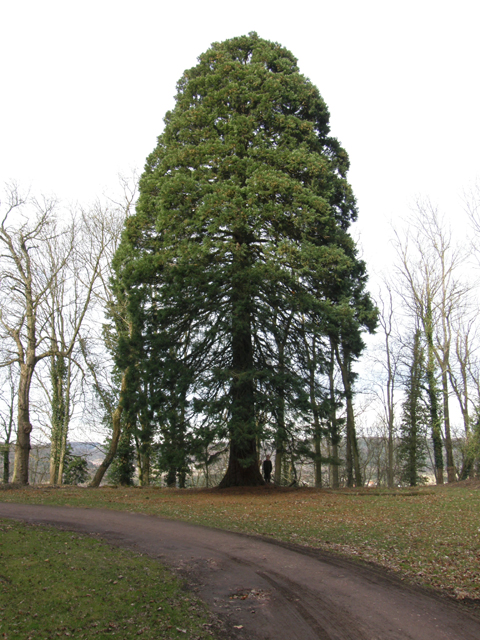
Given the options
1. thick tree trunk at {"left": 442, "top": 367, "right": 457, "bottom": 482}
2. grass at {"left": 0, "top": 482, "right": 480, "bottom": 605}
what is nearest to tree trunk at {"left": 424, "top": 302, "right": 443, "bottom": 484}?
thick tree trunk at {"left": 442, "top": 367, "right": 457, "bottom": 482}

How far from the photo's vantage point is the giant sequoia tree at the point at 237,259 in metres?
14.2

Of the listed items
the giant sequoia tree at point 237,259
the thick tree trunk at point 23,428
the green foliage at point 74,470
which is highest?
the giant sequoia tree at point 237,259

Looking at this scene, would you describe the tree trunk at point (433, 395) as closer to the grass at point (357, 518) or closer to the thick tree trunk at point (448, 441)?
the thick tree trunk at point (448, 441)

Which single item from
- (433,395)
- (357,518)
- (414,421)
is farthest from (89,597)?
(414,421)

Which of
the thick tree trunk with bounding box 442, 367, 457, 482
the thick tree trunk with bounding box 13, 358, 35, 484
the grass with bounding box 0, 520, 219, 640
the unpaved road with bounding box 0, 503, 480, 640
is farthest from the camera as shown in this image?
the thick tree trunk with bounding box 442, 367, 457, 482

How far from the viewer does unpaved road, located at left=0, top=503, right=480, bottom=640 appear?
431 centimetres

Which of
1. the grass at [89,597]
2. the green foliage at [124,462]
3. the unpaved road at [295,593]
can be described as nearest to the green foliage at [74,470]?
the green foliage at [124,462]

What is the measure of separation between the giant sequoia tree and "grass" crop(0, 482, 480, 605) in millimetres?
2062

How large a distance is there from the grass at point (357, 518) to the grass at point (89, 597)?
2972 millimetres

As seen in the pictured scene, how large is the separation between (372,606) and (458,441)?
1927 cm

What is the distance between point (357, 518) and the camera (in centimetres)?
1003

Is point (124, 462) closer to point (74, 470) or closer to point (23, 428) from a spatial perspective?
point (74, 470)

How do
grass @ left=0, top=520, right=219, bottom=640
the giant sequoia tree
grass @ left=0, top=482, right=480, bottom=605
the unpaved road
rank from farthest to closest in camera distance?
the giant sequoia tree
grass @ left=0, top=482, right=480, bottom=605
the unpaved road
grass @ left=0, top=520, right=219, bottom=640

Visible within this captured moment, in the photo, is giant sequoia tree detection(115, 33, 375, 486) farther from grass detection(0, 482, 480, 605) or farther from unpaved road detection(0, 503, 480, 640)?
unpaved road detection(0, 503, 480, 640)
